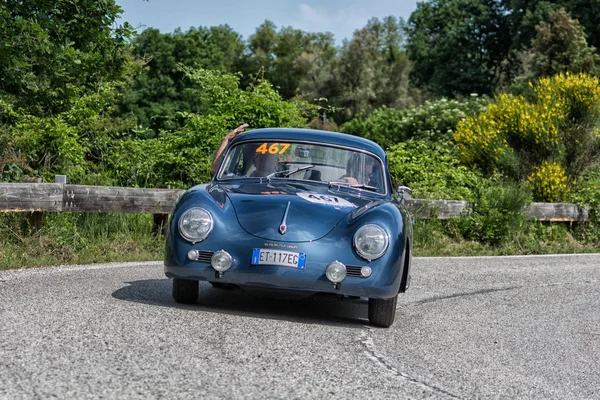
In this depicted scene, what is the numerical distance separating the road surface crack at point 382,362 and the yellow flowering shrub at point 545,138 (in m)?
15.6

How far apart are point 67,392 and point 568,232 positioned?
1648 cm

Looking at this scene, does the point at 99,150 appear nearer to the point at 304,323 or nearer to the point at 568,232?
the point at 568,232

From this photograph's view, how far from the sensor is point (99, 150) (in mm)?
17812

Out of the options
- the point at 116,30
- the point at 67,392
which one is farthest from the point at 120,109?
the point at 67,392

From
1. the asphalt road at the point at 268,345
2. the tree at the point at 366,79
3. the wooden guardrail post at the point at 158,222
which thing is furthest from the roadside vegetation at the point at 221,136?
the tree at the point at 366,79

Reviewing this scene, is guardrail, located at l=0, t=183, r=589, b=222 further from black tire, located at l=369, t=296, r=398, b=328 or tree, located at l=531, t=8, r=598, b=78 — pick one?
tree, located at l=531, t=8, r=598, b=78

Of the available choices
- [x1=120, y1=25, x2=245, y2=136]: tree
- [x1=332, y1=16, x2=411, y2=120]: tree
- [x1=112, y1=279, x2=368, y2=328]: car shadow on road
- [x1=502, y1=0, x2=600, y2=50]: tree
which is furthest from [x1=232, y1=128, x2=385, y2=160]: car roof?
[x1=332, y1=16, x2=411, y2=120]: tree

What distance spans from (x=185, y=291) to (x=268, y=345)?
5.25ft

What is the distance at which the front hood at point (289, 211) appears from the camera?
21.9 feet

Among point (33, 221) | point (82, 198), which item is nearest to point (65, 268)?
point (33, 221)

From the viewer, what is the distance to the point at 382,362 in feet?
18.4

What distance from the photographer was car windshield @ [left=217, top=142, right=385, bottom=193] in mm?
8070

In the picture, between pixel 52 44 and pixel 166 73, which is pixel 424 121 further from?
pixel 166 73

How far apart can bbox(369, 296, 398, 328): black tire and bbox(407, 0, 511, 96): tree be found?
167 ft
